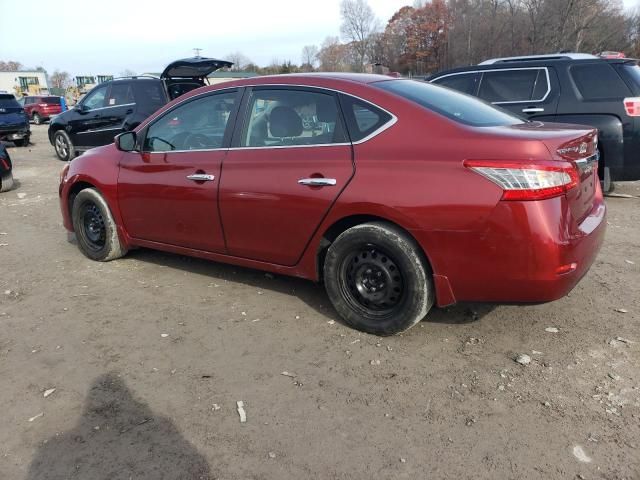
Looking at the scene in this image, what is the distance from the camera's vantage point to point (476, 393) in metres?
2.84

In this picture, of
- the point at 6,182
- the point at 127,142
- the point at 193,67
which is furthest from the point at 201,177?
the point at 6,182

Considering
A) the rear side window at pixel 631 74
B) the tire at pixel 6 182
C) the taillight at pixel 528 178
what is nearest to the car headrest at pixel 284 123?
the taillight at pixel 528 178

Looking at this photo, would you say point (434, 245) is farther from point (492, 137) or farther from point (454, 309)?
point (454, 309)

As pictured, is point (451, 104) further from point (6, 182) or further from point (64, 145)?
point (64, 145)

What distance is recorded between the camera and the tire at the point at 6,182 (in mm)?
9148

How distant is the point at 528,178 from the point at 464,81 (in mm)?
5106

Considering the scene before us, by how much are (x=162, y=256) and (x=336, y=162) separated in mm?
2743

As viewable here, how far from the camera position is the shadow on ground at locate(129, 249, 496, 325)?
377cm

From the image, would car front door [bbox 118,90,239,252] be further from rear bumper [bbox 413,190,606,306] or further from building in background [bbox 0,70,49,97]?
building in background [bbox 0,70,49,97]

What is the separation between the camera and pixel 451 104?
141 inches

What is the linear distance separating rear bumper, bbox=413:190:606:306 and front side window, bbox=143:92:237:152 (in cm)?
192

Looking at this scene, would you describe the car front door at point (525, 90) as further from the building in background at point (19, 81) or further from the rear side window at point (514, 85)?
the building in background at point (19, 81)

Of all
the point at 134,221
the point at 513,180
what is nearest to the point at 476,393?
the point at 513,180

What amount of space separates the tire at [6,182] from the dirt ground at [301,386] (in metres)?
5.49
